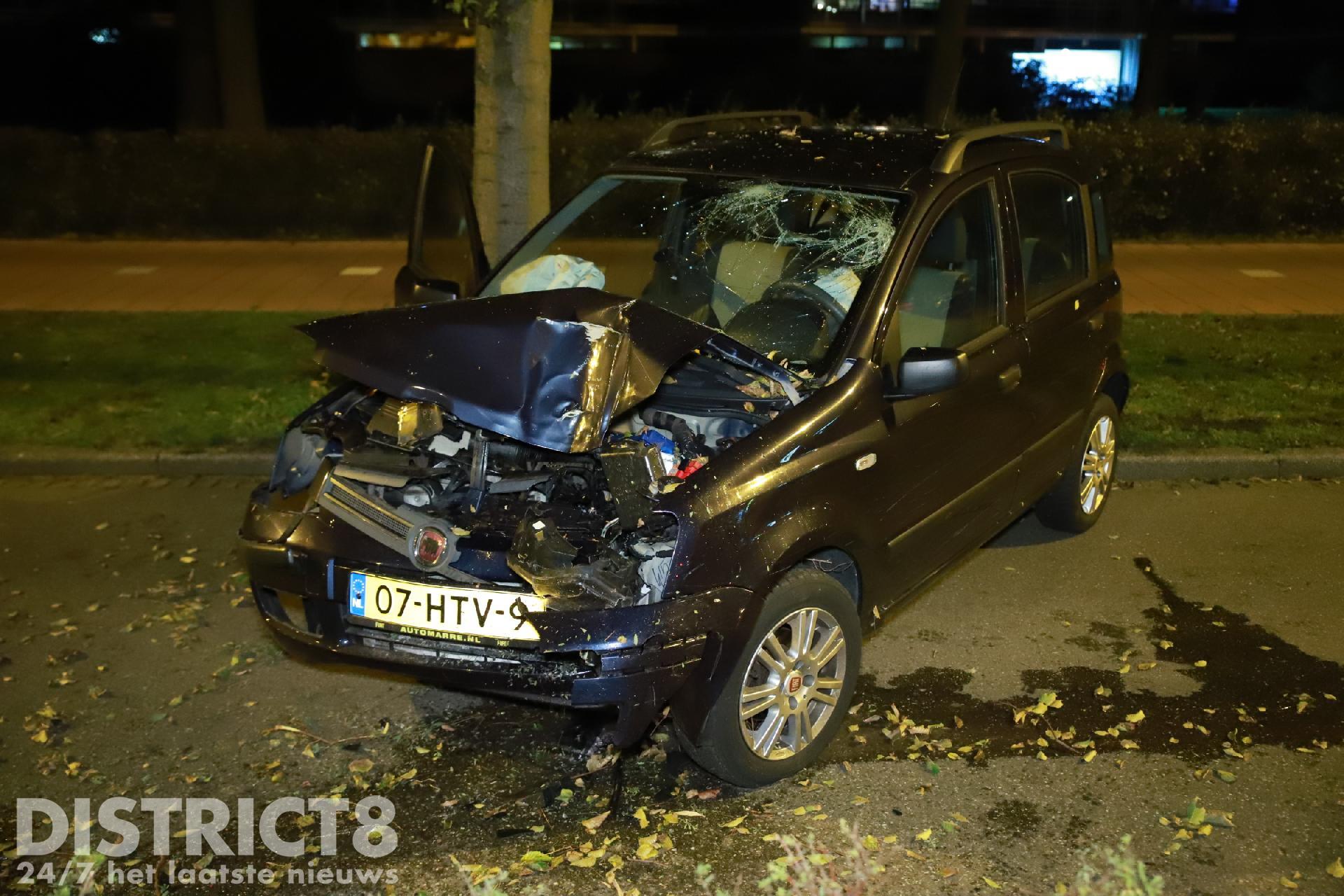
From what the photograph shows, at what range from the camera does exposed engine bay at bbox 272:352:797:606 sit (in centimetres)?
392

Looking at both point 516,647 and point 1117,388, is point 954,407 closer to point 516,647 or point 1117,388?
point 516,647

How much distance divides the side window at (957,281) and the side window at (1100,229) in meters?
1.17

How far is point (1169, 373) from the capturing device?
29.1 feet

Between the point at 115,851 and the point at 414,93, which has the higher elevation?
the point at 414,93

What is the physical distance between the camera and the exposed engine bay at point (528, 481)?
392 centimetres

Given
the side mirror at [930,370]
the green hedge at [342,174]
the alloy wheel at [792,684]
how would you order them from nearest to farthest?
the alloy wheel at [792,684]
the side mirror at [930,370]
the green hedge at [342,174]

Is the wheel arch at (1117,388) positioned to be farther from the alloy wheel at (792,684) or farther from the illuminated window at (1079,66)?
the illuminated window at (1079,66)

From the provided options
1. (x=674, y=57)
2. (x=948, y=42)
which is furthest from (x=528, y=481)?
(x=674, y=57)

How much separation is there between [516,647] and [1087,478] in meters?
3.46

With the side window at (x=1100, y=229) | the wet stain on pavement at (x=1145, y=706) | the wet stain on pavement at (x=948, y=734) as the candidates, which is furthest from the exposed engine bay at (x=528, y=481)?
the side window at (x=1100, y=229)

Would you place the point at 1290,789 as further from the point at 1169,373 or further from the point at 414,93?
the point at 414,93

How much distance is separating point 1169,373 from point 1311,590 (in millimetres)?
3327

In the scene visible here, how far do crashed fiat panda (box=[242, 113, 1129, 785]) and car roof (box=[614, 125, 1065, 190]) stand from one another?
0.02 metres

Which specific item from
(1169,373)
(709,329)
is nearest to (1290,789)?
(709,329)
